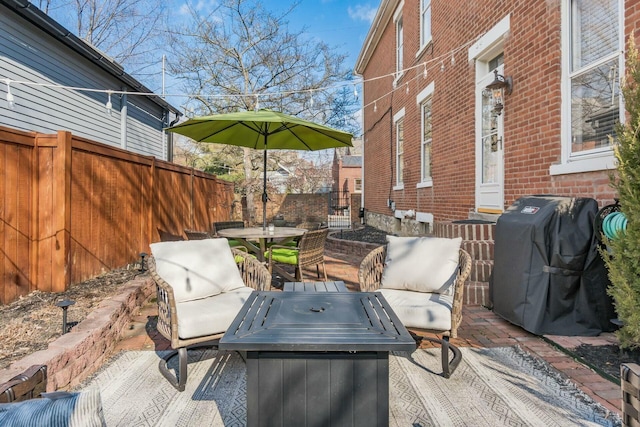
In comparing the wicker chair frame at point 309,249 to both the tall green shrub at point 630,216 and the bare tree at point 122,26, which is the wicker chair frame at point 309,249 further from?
the bare tree at point 122,26

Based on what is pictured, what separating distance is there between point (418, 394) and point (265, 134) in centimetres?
424

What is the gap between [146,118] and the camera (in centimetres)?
1181

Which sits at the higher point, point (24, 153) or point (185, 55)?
point (185, 55)

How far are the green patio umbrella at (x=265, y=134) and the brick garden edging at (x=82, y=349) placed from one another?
2400 mm

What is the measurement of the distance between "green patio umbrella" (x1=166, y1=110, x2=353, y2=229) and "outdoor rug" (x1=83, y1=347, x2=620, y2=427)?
295 cm

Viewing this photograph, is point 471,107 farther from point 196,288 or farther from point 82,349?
point 82,349

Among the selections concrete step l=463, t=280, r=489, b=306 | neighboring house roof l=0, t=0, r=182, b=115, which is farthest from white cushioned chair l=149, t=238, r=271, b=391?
neighboring house roof l=0, t=0, r=182, b=115

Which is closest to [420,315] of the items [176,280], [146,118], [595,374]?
[595,374]

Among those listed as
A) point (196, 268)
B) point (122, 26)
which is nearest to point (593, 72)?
point (196, 268)

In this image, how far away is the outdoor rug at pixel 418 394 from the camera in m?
2.15

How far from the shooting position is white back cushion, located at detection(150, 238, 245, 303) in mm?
3002

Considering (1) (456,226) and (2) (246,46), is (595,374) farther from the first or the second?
(2) (246,46)

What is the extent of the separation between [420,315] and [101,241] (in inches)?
170

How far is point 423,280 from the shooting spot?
3.14 m
